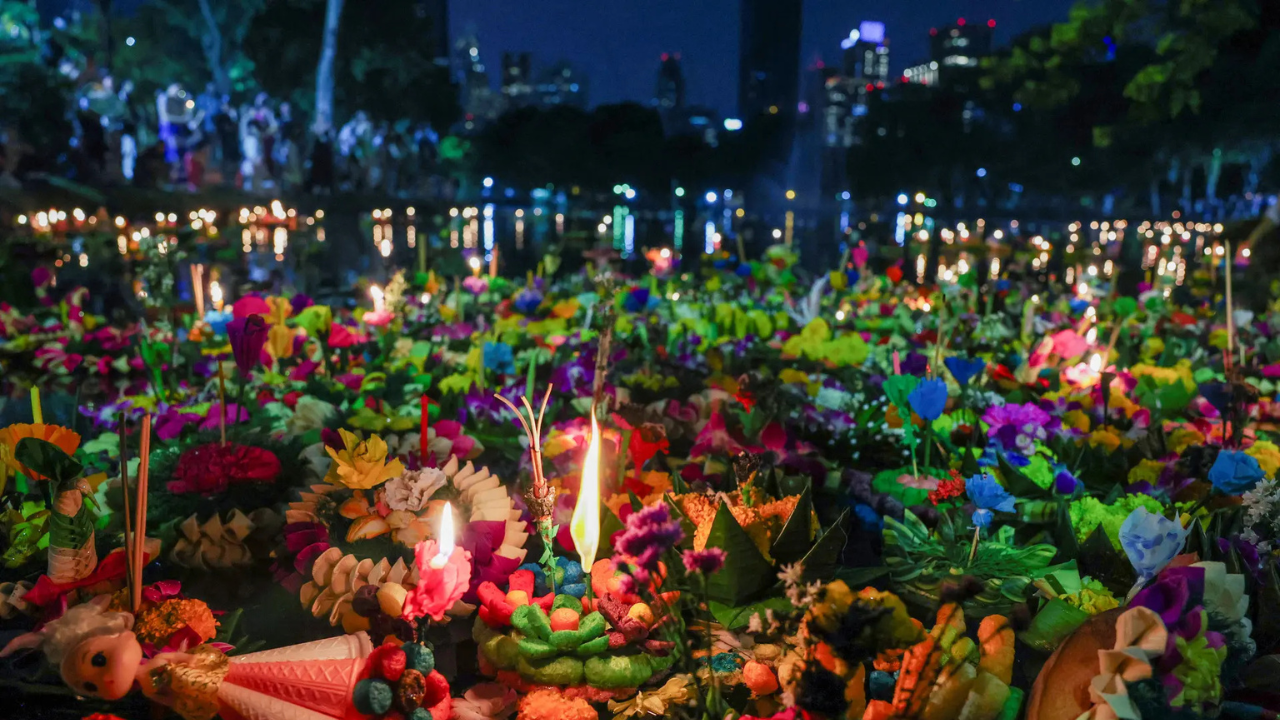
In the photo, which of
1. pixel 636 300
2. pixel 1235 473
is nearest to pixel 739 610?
pixel 1235 473

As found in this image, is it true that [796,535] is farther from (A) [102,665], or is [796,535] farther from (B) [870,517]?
(A) [102,665]

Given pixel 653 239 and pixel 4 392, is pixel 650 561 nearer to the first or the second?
pixel 4 392

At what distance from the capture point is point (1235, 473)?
234 centimetres

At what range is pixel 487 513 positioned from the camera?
7.14 feet

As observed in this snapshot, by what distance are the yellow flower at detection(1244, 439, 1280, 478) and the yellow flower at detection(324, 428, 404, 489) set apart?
2541 mm

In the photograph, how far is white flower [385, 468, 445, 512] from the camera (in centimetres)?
202

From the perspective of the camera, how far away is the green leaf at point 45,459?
6.03ft

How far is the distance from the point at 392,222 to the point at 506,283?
11709 millimetres

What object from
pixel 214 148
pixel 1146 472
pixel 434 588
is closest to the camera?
pixel 434 588

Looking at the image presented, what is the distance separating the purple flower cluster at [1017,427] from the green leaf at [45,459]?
2446 millimetres

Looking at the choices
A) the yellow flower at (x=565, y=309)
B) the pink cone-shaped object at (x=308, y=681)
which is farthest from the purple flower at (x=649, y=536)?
the yellow flower at (x=565, y=309)

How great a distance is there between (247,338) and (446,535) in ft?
3.25

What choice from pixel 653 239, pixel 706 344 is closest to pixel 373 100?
pixel 653 239

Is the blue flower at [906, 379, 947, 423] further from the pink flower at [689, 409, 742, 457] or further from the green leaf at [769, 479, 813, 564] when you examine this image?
the pink flower at [689, 409, 742, 457]
